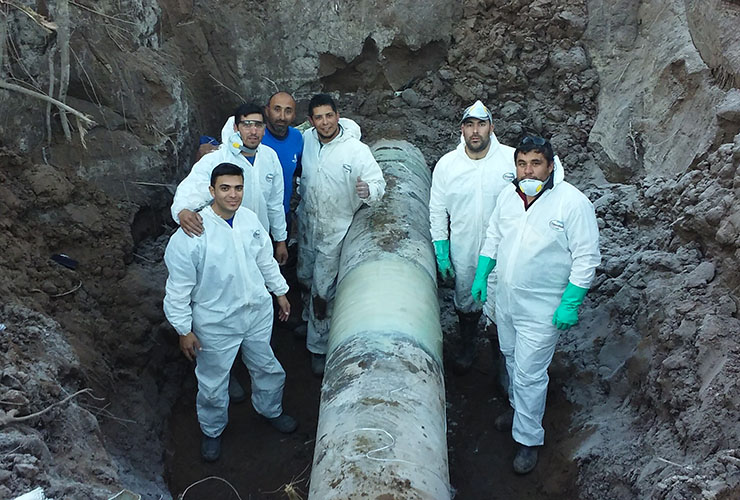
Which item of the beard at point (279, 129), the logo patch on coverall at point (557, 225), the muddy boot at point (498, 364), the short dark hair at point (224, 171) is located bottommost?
the muddy boot at point (498, 364)

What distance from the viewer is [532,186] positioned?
12.8 feet

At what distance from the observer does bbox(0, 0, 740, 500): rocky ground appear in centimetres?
362

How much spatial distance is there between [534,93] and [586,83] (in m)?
0.54

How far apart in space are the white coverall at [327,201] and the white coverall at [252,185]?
0.32 m

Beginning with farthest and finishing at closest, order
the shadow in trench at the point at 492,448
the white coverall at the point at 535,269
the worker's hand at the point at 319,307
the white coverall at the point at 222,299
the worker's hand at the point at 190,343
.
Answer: the worker's hand at the point at 319,307 → the shadow in trench at the point at 492,448 → the worker's hand at the point at 190,343 → the white coverall at the point at 222,299 → the white coverall at the point at 535,269

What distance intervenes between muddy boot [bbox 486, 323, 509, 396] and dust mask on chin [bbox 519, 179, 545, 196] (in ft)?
4.64

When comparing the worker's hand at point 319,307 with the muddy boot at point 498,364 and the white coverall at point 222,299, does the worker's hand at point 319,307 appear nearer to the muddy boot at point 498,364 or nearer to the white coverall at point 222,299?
the white coverall at point 222,299

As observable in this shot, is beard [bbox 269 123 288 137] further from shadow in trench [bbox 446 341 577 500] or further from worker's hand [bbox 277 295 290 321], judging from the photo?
shadow in trench [bbox 446 341 577 500]

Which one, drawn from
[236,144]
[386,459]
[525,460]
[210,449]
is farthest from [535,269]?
[210,449]

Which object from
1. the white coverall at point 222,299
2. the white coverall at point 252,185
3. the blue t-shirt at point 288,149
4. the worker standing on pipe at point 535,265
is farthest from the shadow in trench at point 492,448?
the blue t-shirt at point 288,149

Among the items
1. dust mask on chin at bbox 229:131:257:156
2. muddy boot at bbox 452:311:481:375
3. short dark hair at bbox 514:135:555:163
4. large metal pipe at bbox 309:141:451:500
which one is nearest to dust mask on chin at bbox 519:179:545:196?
short dark hair at bbox 514:135:555:163

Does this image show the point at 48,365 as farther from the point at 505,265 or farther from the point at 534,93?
the point at 534,93

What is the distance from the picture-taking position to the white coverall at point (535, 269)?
387 centimetres

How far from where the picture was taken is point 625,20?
20.3 feet
